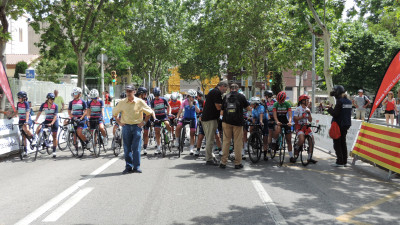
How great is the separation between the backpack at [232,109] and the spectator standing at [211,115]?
17.2 inches

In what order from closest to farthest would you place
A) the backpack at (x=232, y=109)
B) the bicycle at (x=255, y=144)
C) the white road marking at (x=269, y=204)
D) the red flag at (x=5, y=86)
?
1. the white road marking at (x=269, y=204)
2. the backpack at (x=232, y=109)
3. the bicycle at (x=255, y=144)
4. the red flag at (x=5, y=86)

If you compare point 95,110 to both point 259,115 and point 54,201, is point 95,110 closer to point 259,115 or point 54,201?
point 259,115

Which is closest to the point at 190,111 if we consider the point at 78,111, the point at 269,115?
the point at 269,115

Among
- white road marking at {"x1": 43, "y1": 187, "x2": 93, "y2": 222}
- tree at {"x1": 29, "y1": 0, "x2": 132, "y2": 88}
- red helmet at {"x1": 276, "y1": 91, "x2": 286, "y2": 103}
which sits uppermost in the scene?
tree at {"x1": 29, "y1": 0, "x2": 132, "y2": 88}

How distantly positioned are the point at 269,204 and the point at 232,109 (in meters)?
3.38

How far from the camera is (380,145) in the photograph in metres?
9.08

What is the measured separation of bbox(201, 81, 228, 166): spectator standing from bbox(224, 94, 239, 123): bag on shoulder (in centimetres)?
43

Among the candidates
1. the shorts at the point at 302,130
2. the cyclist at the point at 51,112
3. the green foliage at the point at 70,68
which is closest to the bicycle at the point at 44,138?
the cyclist at the point at 51,112

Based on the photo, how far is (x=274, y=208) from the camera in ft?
19.1

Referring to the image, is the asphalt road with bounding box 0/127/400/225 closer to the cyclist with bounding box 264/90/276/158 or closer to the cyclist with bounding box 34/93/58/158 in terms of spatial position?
the cyclist with bounding box 264/90/276/158

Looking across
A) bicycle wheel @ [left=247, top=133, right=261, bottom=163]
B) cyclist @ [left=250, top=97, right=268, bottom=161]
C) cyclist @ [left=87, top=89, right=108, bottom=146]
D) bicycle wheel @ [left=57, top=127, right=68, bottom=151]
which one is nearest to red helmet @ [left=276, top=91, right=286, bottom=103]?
cyclist @ [left=250, top=97, right=268, bottom=161]

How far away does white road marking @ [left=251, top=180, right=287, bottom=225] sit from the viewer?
5265 mm

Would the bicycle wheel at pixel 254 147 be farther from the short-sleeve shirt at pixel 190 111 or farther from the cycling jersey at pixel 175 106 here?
the cycling jersey at pixel 175 106

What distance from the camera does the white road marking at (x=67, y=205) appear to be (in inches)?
210
